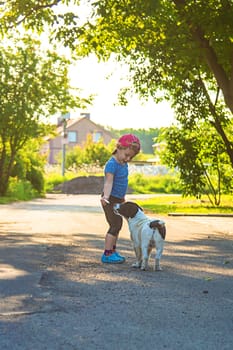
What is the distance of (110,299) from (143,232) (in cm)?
176

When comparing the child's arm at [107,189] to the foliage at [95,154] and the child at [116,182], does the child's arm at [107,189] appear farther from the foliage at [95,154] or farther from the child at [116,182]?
the foliage at [95,154]

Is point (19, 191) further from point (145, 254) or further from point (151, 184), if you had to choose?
point (145, 254)

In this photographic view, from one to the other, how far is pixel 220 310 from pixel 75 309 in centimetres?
118

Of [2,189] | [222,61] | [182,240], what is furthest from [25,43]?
[182,240]

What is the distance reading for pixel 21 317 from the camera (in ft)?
18.5

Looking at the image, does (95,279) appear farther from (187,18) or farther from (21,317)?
(187,18)

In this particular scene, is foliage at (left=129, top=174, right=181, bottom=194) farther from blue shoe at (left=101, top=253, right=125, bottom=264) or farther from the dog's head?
the dog's head

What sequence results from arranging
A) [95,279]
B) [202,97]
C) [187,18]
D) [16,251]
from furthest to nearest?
[202,97]
[187,18]
[16,251]
[95,279]

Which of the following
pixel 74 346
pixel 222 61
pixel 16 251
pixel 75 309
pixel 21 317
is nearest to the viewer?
pixel 74 346

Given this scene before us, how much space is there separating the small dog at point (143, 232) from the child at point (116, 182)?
0.29m

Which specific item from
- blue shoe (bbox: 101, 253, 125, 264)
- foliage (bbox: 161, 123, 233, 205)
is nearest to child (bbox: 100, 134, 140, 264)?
blue shoe (bbox: 101, 253, 125, 264)

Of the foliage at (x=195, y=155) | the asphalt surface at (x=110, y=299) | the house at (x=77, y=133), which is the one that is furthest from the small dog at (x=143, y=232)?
the house at (x=77, y=133)

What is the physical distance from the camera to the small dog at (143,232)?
27.0 feet

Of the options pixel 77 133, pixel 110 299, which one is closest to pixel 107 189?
pixel 110 299
